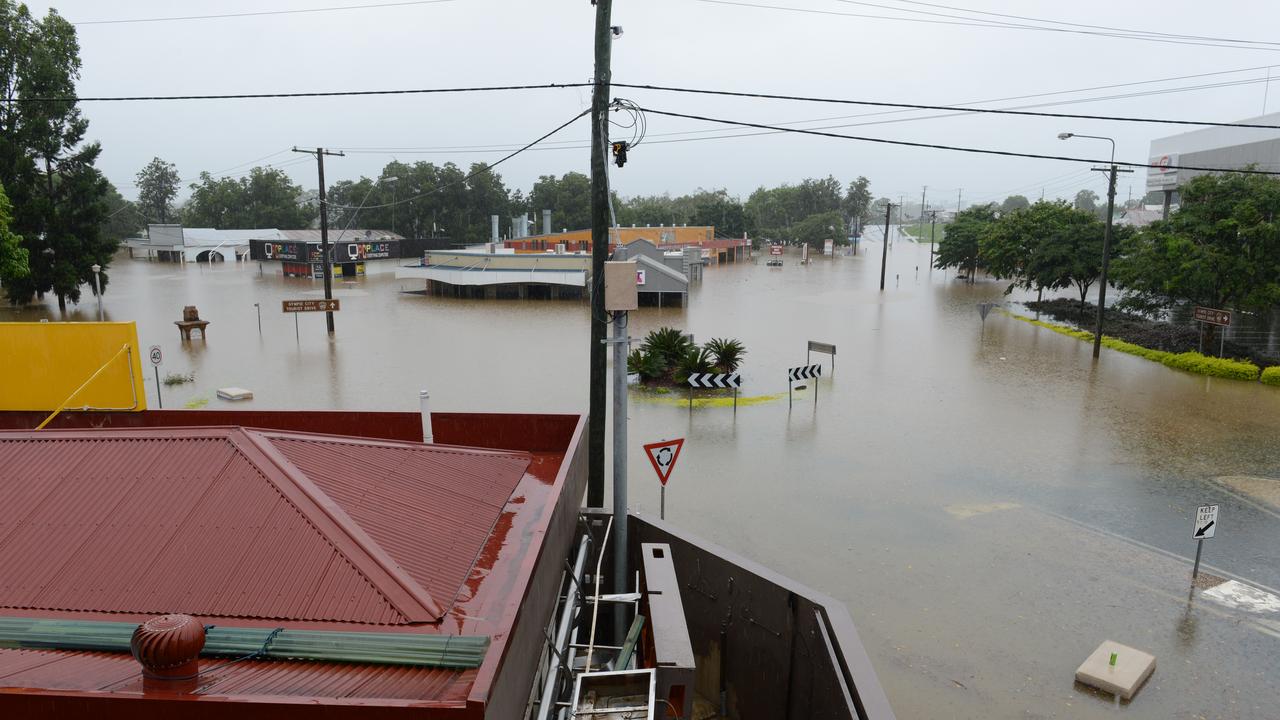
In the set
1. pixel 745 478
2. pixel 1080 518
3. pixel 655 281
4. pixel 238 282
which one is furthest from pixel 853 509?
pixel 238 282

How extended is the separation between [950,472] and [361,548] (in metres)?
12.5

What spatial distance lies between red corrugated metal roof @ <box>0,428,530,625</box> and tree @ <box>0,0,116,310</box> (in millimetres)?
39112

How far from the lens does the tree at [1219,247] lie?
986 inches

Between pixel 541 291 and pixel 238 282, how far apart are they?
940 inches

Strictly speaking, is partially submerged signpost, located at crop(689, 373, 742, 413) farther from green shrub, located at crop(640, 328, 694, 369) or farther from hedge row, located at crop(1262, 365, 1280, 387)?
hedge row, located at crop(1262, 365, 1280, 387)

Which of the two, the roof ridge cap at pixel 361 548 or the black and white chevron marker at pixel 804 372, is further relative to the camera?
the black and white chevron marker at pixel 804 372

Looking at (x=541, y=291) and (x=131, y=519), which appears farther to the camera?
(x=541, y=291)

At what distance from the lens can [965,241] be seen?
5731 cm

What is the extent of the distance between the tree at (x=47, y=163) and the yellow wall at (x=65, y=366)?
33.5m

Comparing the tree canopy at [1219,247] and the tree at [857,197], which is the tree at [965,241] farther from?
the tree at [857,197]

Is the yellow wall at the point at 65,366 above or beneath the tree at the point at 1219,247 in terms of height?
beneath

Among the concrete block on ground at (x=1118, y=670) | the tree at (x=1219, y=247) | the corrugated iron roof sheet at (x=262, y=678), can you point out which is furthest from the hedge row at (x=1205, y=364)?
the corrugated iron roof sheet at (x=262, y=678)

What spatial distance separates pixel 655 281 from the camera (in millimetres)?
39688

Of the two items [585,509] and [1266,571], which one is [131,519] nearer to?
[585,509]
